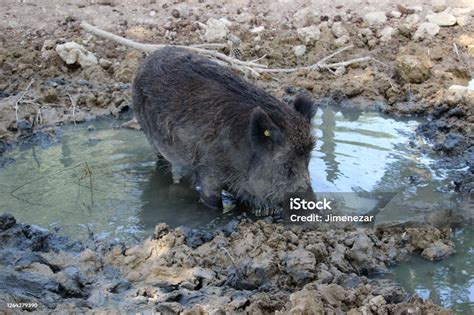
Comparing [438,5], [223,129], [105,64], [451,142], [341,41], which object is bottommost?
[451,142]

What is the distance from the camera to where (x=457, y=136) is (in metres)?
8.25

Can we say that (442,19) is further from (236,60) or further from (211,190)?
(211,190)

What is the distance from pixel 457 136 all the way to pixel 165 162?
11.3 ft

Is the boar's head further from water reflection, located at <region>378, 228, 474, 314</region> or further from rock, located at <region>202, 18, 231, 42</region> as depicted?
rock, located at <region>202, 18, 231, 42</region>

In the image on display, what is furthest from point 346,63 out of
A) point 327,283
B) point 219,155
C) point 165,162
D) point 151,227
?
point 327,283

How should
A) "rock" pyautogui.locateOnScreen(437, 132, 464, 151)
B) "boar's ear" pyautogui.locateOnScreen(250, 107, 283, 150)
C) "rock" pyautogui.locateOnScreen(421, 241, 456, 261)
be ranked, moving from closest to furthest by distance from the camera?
1. "rock" pyautogui.locateOnScreen(421, 241, 456, 261)
2. "boar's ear" pyautogui.locateOnScreen(250, 107, 283, 150)
3. "rock" pyautogui.locateOnScreen(437, 132, 464, 151)

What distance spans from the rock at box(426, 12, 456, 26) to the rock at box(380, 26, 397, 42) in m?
0.85

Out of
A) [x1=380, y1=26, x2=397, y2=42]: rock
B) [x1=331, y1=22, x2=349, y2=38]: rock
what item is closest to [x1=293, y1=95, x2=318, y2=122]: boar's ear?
[x1=331, y1=22, x2=349, y2=38]: rock

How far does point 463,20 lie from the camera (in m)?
12.4

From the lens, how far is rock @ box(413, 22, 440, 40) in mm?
11906

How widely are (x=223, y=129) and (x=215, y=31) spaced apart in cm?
541

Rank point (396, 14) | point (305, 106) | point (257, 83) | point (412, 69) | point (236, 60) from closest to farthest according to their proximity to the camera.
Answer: point (305, 106), point (236, 60), point (412, 69), point (257, 83), point (396, 14)

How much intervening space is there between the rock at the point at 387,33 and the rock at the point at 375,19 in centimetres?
45

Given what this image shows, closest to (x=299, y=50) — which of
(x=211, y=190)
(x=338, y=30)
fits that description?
(x=338, y=30)
